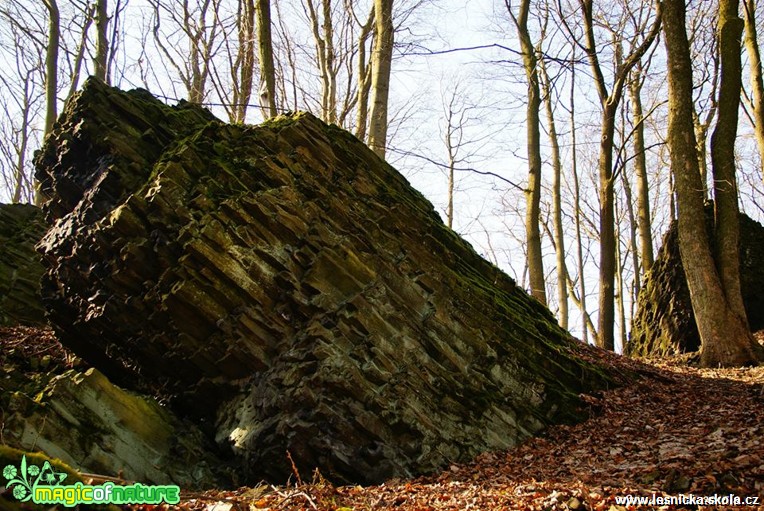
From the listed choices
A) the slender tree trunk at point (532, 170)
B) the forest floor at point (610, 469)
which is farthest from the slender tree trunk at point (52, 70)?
the slender tree trunk at point (532, 170)

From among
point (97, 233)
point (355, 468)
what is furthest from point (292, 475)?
point (97, 233)

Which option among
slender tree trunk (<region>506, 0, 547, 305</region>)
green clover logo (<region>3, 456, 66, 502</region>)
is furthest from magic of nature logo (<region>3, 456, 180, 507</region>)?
slender tree trunk (<region>506, 0, 547, 305</region>)

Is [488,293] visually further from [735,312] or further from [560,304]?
[560,304]

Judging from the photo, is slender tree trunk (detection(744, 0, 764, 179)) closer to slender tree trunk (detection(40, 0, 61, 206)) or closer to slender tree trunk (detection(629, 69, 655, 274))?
slender tree trunk (detection(629, 69, 655, 274))

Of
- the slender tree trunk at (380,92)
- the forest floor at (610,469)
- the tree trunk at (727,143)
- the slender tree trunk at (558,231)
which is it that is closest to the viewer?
the forest floor at (610,469)

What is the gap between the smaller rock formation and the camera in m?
10.1

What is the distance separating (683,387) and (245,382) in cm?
649

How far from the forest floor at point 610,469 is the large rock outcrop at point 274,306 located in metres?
0.50

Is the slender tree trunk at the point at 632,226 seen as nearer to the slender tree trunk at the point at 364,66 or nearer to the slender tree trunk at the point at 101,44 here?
the slender tree trunk at the point at 364,66

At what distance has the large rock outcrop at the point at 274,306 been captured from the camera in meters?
6.11

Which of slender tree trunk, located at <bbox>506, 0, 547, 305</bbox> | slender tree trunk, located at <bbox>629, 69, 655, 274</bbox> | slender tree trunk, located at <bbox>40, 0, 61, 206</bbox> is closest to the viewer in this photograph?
slender tree trunk, located at <bbox>506, 0, 547, 305</bbox>

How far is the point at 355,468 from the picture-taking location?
5.81 meters

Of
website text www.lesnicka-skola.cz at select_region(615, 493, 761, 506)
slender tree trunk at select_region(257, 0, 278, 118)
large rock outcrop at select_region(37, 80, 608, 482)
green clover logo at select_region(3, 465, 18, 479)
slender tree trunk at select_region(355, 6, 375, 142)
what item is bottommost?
website text www.lesnicka-skola.cz at select_region(615, 493, 761, 506)

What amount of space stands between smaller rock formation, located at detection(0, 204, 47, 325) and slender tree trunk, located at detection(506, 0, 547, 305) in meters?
11.0
